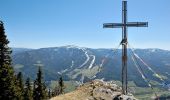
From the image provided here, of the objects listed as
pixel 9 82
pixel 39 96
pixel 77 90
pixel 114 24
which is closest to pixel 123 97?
pixel 77 90

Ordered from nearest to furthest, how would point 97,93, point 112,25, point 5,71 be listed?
point 97,93, point 112,25, point 5,71

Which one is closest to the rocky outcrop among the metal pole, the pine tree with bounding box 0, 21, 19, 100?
the metal pole

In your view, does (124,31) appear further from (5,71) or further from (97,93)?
(5,71)

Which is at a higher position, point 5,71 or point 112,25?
point 112,25

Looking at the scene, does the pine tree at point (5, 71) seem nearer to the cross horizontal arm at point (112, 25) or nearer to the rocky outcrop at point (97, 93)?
the rocky outcrop at point (97, 93)

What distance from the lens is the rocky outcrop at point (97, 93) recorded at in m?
31.5

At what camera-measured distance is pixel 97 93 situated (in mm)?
32344

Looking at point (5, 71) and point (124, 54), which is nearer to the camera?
point (124, 54)

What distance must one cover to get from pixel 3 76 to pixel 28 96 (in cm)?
4558

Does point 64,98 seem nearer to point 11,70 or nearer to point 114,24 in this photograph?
point 114,24

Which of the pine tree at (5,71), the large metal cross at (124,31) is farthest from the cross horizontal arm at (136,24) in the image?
the pine tree at (5,71)

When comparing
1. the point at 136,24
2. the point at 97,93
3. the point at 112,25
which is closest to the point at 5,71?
the point at 97,93

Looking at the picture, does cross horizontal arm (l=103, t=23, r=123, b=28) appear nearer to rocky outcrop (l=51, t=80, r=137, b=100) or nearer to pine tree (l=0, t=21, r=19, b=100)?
rocky outcrop (l=51, t=80, r=137, b=100)

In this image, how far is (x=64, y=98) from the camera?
31.3m
